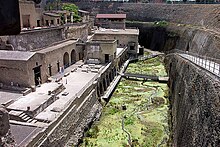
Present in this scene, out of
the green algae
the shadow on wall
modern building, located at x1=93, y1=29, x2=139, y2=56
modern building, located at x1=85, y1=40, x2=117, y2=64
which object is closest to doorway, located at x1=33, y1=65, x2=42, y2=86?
modern building, located at x1=85, y1=40, x2=117, y2=64

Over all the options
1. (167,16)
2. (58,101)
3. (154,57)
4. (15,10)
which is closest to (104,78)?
(58,101)

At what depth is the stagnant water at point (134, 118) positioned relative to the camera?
17031 mm

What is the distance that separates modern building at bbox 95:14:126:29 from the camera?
50031 mm

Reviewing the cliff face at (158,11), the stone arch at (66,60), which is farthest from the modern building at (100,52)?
the cliff face at (158,11)

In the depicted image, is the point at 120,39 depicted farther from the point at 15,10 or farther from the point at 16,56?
the point at 15,10

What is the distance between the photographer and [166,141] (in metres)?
17.1

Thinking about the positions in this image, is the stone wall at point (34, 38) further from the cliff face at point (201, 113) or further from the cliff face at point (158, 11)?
the cliff face at point (158, 11)

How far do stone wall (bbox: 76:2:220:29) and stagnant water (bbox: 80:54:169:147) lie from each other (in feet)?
57.8

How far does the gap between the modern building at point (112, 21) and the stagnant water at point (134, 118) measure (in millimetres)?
23136

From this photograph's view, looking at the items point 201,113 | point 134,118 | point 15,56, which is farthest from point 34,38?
point 201,113

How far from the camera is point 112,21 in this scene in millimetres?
50938

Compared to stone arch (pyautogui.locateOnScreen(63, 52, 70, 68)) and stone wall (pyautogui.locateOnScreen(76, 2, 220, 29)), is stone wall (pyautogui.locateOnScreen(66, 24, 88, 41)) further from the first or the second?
stone wall (pyautogui.locateOnScreen(76, 2, 220, 29))

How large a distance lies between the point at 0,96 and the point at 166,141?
1280cm

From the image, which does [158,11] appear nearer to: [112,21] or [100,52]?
[112,21]
